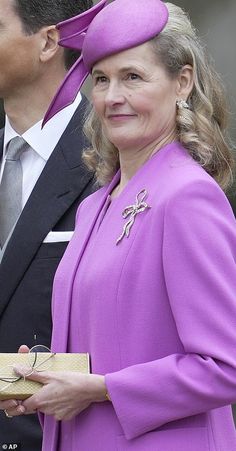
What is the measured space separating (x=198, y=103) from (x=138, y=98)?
0.52 feet

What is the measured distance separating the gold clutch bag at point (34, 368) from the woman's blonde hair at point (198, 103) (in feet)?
1.75

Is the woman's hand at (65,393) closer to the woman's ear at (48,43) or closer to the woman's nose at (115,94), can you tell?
the woman's nose at (115,94)

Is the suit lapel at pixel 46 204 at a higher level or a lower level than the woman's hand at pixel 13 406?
lower

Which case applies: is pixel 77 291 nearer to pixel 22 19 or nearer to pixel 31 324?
pixel 31 324

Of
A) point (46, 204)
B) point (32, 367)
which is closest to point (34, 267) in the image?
point (46, 204)

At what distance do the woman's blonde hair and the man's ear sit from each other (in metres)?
0.92

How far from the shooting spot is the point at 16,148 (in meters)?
4.15

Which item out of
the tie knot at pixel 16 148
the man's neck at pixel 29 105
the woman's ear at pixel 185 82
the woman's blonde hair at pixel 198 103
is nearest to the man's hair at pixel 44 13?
the man's neck at pixel 29 105

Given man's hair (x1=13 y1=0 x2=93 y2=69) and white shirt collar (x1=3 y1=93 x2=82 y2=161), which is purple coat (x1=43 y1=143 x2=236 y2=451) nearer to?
white shirt collar (x1=3 y1=93 x2=82 y2=161)

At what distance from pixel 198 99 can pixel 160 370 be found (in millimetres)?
669

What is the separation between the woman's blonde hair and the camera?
10.3 feet

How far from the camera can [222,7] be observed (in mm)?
6691

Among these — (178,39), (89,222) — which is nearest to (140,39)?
(178,39)

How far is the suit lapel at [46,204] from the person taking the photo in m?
3.87
